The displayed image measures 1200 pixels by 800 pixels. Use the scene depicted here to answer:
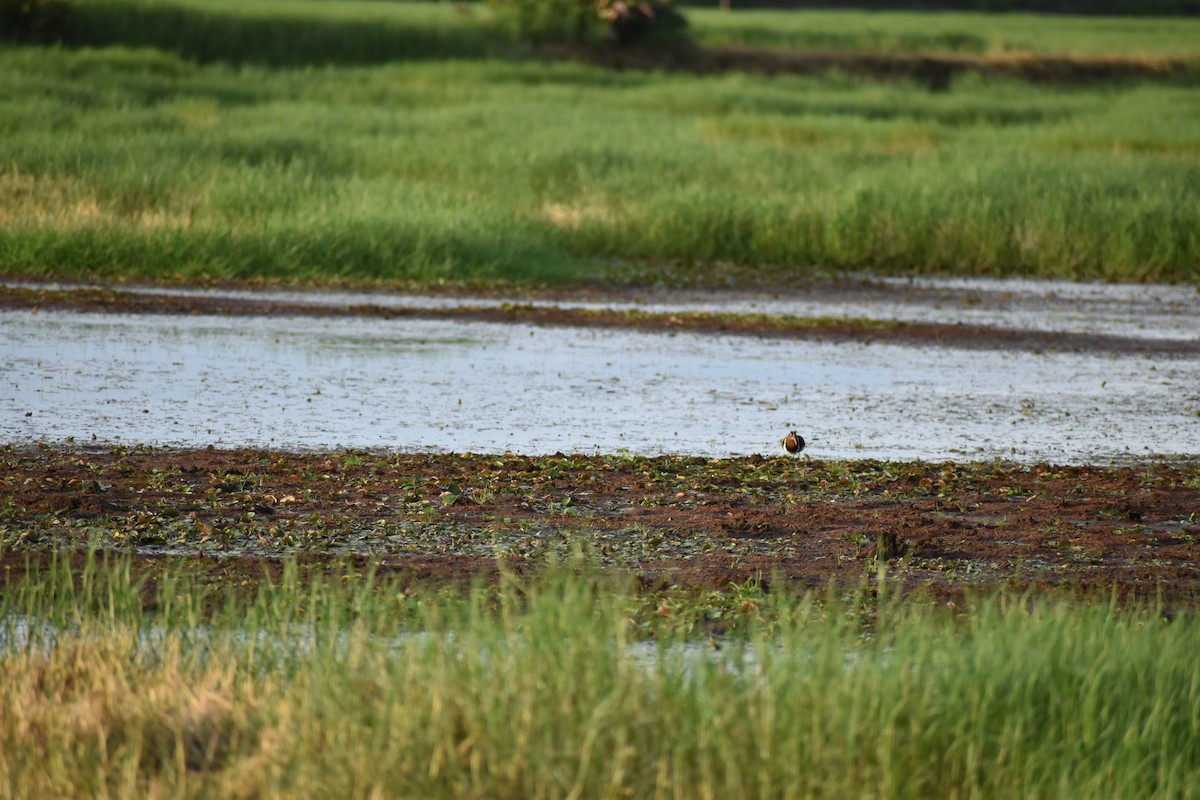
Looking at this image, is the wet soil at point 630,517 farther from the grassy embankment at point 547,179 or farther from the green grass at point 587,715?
the grassy embankment at point 547,179

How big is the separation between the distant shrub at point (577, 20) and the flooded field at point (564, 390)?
31060 mm

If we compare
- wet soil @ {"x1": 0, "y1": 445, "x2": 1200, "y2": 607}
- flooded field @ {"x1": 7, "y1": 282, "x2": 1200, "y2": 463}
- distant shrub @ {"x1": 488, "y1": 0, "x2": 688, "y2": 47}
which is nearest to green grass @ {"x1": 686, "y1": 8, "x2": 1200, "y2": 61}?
distant shrub @ {"x1": 488, "y1": 0, "x2": 688, "y2": 47}

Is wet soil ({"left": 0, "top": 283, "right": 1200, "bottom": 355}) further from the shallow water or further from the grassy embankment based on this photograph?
the grassy embankment

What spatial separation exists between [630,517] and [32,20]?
102 ft

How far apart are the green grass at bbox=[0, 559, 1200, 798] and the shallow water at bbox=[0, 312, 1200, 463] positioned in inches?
176

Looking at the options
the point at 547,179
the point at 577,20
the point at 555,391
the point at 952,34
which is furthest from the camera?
the point at 952,34

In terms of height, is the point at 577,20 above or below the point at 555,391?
above

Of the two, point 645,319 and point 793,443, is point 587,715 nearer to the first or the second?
point 793,443

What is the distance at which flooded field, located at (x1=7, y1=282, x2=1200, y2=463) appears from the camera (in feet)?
31.8

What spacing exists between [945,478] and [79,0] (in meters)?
32.9

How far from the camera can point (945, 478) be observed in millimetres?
8688

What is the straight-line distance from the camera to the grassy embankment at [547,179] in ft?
56.9

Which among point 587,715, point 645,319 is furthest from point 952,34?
point 587,715

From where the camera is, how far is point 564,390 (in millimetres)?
11352
